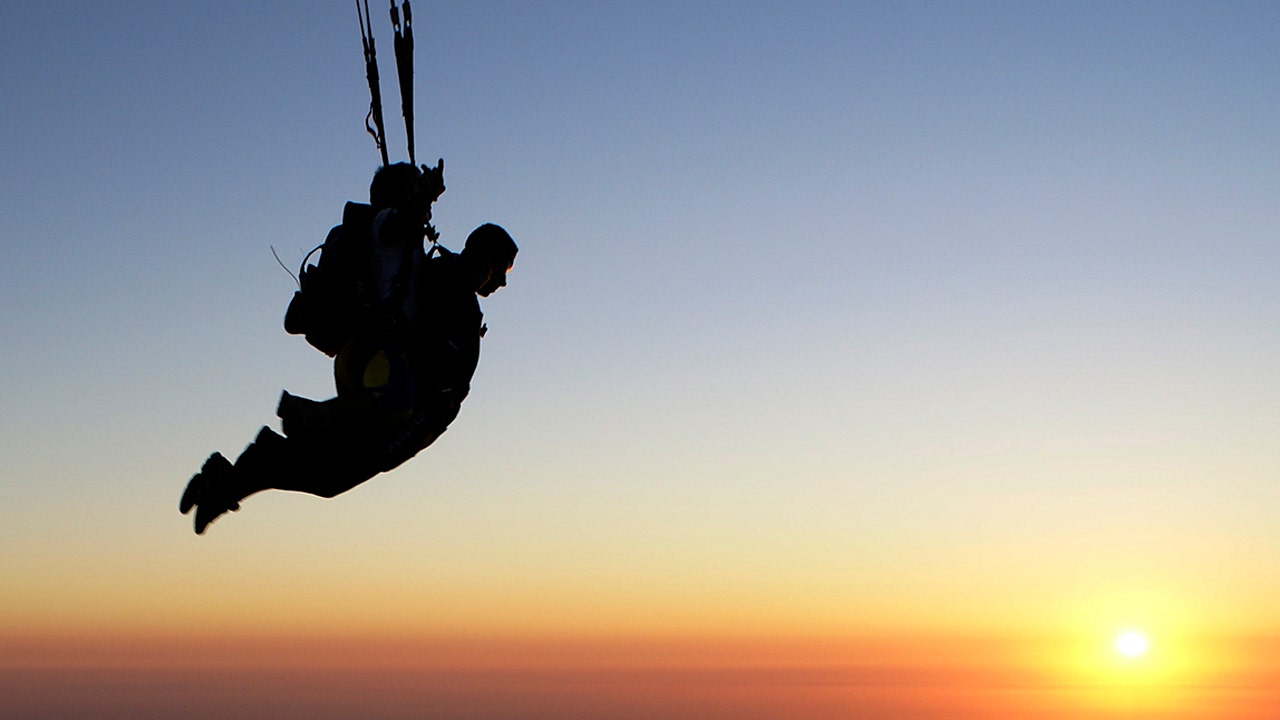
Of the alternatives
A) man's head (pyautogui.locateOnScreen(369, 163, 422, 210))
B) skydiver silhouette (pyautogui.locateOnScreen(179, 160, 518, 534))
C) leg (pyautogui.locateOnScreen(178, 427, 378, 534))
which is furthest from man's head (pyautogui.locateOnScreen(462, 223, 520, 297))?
leg (pyautogui.locateOnScreen(178, 427, 378, 534))

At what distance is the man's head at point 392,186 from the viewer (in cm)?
722

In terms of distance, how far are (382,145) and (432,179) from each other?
0.38 metres

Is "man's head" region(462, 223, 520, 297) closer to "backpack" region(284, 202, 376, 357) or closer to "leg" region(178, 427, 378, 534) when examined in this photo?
"backpack" region(284, 202, 376, 357)

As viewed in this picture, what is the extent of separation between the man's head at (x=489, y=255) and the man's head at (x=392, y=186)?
453mm

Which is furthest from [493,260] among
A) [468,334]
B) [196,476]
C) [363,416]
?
[196,476]

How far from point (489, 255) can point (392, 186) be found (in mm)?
605

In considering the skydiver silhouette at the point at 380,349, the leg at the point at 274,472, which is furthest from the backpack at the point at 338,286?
the leg at the point at 274,472

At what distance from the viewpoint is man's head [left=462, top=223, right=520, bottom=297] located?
7.48 meters

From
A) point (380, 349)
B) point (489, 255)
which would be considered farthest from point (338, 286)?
point (489, 255)

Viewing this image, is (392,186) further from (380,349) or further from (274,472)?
(274,472)

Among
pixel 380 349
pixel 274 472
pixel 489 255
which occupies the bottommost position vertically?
pixel 274 472

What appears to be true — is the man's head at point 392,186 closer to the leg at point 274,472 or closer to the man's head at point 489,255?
the man's head at point 489,255

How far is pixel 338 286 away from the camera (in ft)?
23.5

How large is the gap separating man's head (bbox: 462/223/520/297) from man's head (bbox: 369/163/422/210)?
453 mm
